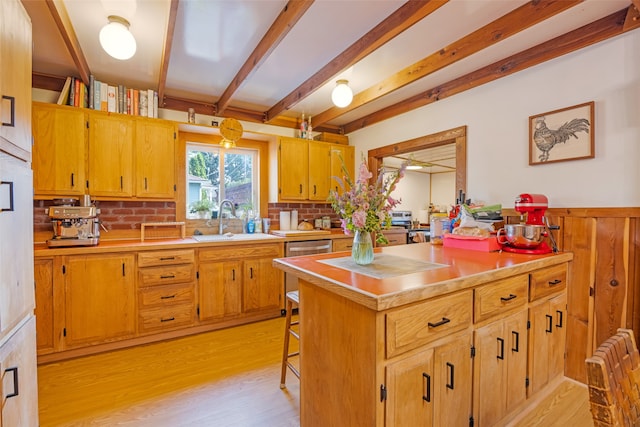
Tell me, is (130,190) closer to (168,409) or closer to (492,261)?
(168,409)

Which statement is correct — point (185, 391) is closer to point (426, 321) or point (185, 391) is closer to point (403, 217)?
point (426, 321)

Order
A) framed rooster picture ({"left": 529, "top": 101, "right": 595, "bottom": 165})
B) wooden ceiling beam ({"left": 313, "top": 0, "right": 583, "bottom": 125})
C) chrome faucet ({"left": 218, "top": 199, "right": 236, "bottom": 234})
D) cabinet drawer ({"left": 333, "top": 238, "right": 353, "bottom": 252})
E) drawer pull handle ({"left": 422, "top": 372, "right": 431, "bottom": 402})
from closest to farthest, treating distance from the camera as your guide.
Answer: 1. drawer pull handle ({"left": 422, "top": 372, "right": 431, "bottom": 402})
2. wooden ceiling beam ({"left": 313, "top": 0, "right": 583, "bottom": 125})
3. framed rooster picture ({"left": 529, "top": 101, "right": 595, "bottom": 165})
4. chrome faucet ({"left": 218, "top": 199, "right": 236, "bottom": 234})
5. cabinet drawer ({"left": 333, "top": 238, "right": 353, "bottom": 252})

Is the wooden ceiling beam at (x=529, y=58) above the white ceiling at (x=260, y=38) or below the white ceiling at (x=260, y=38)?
below

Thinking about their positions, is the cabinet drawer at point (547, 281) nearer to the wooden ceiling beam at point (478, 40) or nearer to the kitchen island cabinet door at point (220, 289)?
the wooden ceiling beam at point (478, 40)

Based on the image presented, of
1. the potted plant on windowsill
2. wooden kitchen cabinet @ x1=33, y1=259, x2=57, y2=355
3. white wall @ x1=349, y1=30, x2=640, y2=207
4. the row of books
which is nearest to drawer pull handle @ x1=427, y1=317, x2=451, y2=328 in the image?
white wall @ x1=349, y1=30, x2=640, y2=207

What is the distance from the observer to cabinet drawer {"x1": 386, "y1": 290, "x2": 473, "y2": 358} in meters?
1.09

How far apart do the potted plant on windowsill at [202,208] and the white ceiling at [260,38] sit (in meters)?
1.28

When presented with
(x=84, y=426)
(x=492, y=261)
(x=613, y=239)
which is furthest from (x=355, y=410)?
(x=613, y=239)

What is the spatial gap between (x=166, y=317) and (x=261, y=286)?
0.97 m

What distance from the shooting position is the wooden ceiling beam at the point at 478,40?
5.90 feet

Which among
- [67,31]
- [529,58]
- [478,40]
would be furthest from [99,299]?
[529,58]

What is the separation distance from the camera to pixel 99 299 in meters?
2.51

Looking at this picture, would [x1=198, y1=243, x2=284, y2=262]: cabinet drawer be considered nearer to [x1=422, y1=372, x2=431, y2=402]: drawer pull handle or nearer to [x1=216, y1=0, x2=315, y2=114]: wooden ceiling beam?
[x1=216, y1=0, x2=315, y2=114]: wooden ceiling beam

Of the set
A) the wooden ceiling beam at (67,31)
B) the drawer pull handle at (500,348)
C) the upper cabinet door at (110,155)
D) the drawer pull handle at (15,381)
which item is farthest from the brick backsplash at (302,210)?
the drawer pull handle at (15,381)
